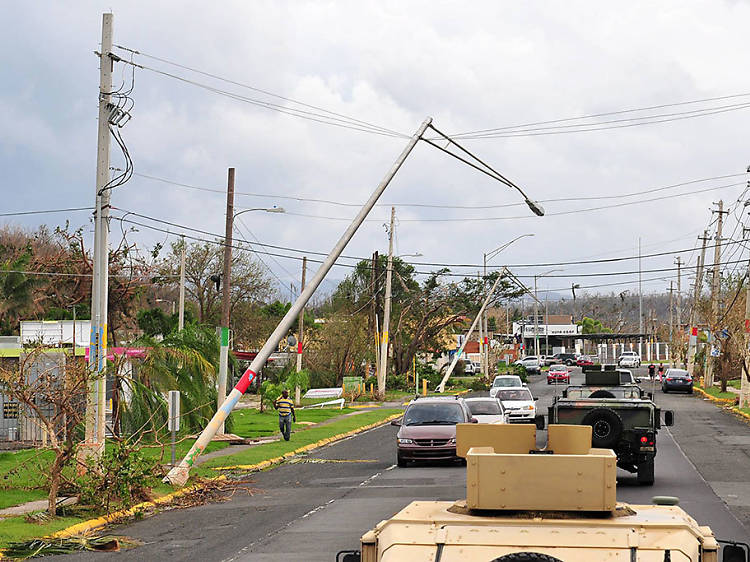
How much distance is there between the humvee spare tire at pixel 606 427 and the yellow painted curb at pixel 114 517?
7.98m

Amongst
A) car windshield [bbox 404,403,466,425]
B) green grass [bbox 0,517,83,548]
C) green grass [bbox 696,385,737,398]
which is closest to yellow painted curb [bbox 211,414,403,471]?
car windshield [bbox 404,403,466,425]

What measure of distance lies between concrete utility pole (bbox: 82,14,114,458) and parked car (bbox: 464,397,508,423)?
1200 centimetres

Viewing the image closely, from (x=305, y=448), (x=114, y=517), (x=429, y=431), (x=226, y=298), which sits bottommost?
(x=305, y=448)

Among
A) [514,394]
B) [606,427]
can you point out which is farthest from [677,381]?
[606,427]

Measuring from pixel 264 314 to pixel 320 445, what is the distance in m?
44.9

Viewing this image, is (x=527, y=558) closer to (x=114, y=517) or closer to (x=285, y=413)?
(x=114, y=517)

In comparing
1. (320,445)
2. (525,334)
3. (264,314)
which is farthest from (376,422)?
(525,334)

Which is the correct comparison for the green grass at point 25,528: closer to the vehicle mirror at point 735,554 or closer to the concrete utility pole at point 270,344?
the concrete utility pole at point 270,344

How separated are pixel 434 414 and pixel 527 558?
20.9 metres

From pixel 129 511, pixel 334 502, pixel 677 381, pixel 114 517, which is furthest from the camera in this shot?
pixel 677 381

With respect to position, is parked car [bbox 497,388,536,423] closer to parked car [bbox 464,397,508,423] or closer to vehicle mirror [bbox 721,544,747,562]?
parked car [bbox 464,397,508,423]

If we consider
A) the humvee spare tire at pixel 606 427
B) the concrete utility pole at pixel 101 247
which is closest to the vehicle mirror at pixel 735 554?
the humvee spare tire at pixel 606 427

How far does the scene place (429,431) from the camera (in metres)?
25.2

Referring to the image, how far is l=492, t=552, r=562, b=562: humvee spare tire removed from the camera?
17.4ft
